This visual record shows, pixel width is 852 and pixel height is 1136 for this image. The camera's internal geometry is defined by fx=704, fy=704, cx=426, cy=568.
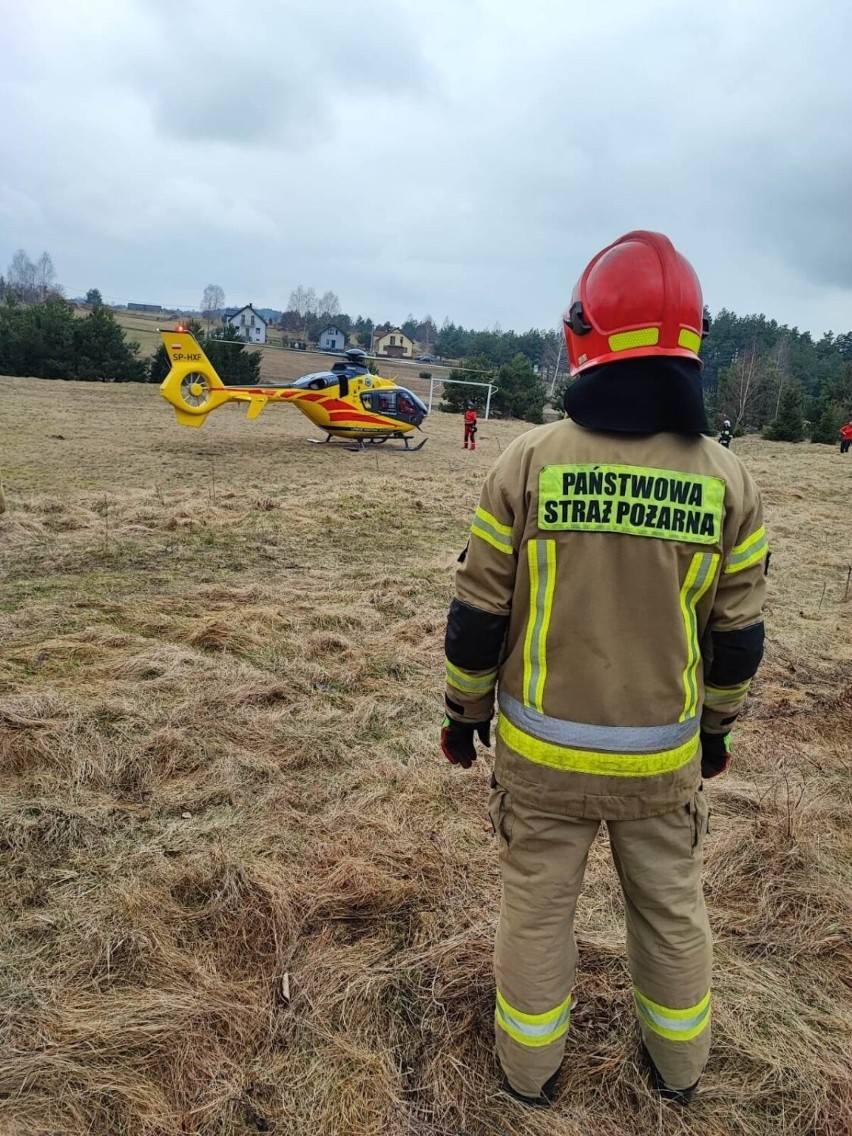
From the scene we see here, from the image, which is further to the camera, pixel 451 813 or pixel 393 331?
pixel 393 331

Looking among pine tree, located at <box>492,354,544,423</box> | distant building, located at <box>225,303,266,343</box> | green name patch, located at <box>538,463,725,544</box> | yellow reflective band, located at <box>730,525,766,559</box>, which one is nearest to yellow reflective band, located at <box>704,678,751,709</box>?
yellow reflective band, located at <box>730,525,766,559</box>

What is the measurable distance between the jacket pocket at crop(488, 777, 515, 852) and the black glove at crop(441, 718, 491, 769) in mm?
157

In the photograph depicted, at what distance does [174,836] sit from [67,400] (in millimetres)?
22564

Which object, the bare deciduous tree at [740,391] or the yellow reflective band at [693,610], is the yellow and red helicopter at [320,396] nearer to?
the yellow reflective band at [693,610]

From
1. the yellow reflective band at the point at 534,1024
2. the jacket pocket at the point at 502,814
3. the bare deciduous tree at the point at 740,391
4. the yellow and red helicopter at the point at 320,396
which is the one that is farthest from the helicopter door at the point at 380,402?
the bare deciduous tree at the point at 740,391

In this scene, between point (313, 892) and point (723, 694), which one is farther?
point (313, 892)

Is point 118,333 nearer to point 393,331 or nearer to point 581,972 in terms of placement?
point 581,972

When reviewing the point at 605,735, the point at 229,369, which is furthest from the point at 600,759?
the point at 229,369

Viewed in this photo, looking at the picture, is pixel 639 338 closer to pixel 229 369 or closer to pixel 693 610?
pixel 693 610

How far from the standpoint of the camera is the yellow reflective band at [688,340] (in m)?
1.71

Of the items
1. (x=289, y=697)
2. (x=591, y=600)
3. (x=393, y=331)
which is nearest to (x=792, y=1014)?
(x=591, y=600)

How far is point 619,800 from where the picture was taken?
1752 mm

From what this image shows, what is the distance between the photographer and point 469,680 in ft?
6.25

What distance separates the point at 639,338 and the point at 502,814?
4.14 ft
